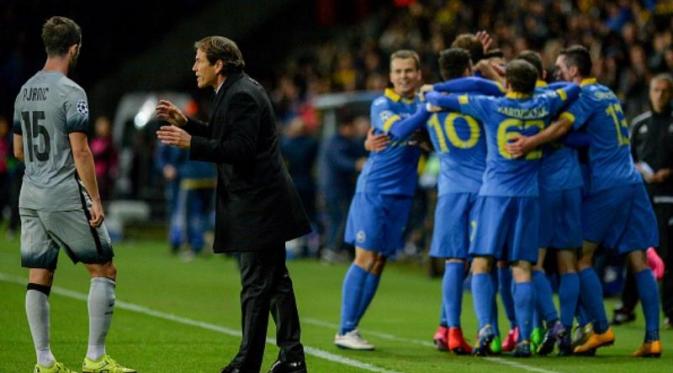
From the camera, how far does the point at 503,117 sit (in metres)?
11.0

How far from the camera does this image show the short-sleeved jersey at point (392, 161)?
11.7 meters

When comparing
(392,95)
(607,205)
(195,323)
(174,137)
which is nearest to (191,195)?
(195,323)

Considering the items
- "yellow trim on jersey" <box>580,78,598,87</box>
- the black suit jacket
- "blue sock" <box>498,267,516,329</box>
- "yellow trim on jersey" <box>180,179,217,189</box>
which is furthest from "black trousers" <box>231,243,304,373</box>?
"yellow trim on jersey" <box>180,179,217,189</box>

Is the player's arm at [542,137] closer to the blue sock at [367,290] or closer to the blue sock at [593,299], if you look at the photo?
the blue sock at [593,299]

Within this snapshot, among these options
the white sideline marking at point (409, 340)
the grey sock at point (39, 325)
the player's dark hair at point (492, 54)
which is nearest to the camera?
the grey sock at point (39, 325)

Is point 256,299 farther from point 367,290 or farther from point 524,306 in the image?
point 367,290

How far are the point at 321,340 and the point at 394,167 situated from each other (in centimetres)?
160

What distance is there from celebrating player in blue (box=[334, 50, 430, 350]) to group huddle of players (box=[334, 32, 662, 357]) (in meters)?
0.01

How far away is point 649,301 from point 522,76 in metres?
2.15

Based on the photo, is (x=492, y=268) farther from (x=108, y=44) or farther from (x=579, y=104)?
(x=108, y=44)

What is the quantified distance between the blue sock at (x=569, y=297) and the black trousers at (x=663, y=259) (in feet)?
9.11

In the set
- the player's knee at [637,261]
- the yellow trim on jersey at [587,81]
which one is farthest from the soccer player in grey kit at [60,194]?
the player's knee at [637,261]

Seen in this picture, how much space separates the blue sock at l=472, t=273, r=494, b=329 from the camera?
11070 mm

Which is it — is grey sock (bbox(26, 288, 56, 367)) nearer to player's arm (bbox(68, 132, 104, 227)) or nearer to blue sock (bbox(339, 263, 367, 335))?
player's arm (bbox(68, 132, 104, 227))
